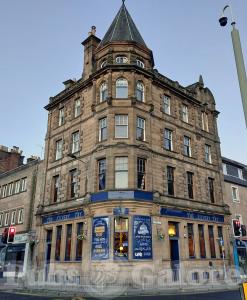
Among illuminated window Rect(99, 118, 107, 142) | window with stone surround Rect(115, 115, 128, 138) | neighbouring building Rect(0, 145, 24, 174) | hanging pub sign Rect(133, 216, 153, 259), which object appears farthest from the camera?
neighbouring building Rect(0, 145, 24, 174)

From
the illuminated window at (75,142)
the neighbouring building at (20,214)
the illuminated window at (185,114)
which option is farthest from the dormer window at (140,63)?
the neighbouring building at (20,214)

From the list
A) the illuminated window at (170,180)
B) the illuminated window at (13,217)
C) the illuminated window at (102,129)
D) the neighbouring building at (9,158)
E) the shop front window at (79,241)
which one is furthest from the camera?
the neighbouring building at (9,158)

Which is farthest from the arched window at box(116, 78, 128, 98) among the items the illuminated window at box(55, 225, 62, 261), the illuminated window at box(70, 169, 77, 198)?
the illuminated window at box(55, 225, 62, 261)

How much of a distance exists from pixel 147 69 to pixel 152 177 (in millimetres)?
9762

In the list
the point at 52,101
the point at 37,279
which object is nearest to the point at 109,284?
the point at 37,279

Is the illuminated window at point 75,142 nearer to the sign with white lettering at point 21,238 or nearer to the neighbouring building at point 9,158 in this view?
the sign with white lettering at point 21,238

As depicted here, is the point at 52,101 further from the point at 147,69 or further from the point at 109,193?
the point at 109,193

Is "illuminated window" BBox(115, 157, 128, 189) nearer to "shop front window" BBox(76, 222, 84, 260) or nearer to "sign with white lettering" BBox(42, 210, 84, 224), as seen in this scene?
"sign with white lettering" BBox(42, 210, 84, 224)

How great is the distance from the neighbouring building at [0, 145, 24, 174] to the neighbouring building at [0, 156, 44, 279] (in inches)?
229

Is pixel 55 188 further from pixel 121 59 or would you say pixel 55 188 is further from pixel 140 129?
pixel 121 59

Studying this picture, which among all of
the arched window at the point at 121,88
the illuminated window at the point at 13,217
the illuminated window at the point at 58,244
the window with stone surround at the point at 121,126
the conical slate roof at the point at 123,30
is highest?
the conical slate roof at the point at 123,30

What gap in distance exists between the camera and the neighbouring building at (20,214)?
29.8m

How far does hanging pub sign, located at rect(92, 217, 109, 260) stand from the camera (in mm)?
20328

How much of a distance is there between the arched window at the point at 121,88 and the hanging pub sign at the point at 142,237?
1000cm
